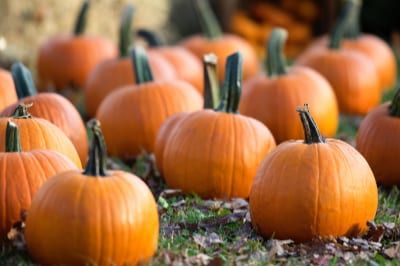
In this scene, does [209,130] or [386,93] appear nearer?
[209,130]

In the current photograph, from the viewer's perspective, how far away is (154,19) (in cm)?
1106

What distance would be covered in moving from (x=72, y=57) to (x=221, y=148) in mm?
3561

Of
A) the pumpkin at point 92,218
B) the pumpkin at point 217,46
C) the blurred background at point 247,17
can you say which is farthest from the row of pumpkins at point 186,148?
the blurred background at point 247,17

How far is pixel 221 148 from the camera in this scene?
504 cm

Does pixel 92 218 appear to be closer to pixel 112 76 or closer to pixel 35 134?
pixel 35 134

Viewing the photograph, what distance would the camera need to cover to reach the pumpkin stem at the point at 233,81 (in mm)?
4988

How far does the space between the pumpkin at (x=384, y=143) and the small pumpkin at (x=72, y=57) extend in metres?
3.43

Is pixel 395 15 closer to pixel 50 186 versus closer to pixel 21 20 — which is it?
pixel 21 20

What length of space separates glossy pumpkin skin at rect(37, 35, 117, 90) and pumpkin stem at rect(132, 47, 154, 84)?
2.00 metres

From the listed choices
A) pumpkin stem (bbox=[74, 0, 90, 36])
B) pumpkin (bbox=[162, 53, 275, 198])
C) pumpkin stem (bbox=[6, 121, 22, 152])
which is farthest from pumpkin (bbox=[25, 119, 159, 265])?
pumpkin stem (bbox=[74, 0, 90, 36])

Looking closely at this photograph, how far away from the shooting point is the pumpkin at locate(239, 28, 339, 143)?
623cm

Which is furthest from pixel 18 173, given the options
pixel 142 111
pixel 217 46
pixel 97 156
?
pixel 217 46

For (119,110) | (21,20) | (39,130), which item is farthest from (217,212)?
(21,20)

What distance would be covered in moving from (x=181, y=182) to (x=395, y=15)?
26.5 ft
